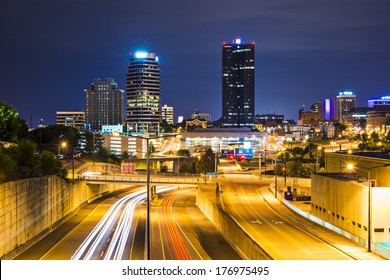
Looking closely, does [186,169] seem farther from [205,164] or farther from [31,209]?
[31,209]

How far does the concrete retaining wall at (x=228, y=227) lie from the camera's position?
1433 inches

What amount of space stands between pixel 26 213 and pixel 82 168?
214 feet

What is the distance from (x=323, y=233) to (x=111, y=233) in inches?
822

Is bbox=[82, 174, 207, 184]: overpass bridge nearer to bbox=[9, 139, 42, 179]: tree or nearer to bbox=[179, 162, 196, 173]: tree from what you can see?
bbox=[9, 139, 42, 179]: tree

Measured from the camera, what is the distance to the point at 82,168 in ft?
370

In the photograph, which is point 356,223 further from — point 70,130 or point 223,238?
point 70,130

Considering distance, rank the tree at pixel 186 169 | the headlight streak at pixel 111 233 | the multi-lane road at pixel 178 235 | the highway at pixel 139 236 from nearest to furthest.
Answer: the multi-lane road at pixel 178 235, the headlight streak at pixel 111 233, the highway at pixel 139 236, the tree at pixel 186 169

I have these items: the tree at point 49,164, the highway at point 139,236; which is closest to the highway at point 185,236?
the highway at point 139,236

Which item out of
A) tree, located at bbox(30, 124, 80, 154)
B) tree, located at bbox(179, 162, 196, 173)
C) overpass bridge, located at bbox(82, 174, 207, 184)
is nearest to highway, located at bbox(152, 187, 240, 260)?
overpass bridge, located at bbox(82, 174, 207, 184)

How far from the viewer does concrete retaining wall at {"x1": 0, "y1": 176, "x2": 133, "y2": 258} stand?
41.1 metres

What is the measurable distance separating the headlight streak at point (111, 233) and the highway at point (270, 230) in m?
10.6

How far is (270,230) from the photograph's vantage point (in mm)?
50875

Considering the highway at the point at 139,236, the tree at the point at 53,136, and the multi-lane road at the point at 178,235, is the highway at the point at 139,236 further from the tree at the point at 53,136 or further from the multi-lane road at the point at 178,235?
the tree at the point at 53,136

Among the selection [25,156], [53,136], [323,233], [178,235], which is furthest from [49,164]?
[53,136]
